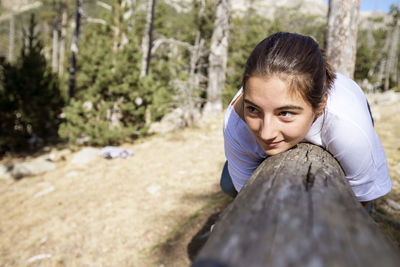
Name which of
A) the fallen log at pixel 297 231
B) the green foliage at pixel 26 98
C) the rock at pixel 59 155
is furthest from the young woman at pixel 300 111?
the green foliage at pixel 26 98

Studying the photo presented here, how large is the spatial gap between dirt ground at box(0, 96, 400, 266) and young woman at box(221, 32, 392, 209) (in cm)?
169

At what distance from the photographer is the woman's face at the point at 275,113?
1.14 meters

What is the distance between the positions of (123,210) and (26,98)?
6.35 m

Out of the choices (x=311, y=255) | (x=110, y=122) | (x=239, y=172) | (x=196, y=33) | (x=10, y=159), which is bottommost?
(x=10, y=159)

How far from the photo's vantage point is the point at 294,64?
3.76 feet

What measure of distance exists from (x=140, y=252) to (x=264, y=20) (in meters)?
14.7

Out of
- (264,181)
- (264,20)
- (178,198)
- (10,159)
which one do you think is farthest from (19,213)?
(264,20)

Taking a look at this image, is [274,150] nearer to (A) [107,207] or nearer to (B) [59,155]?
(A) [107,207]

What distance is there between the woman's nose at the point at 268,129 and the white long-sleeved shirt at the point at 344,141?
310mm

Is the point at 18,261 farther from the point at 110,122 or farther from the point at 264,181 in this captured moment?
the point at 110,122

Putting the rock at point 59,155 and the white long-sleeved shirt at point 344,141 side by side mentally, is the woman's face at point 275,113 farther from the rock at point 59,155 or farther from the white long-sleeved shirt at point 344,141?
the rock at point 59,155

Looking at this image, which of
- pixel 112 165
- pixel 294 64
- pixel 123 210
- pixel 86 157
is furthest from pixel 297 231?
pixel 86 157

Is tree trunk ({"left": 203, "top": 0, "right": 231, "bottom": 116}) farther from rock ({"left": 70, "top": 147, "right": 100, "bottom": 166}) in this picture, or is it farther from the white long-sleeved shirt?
the white long-sleeved shirt

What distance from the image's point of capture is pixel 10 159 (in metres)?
8.07
